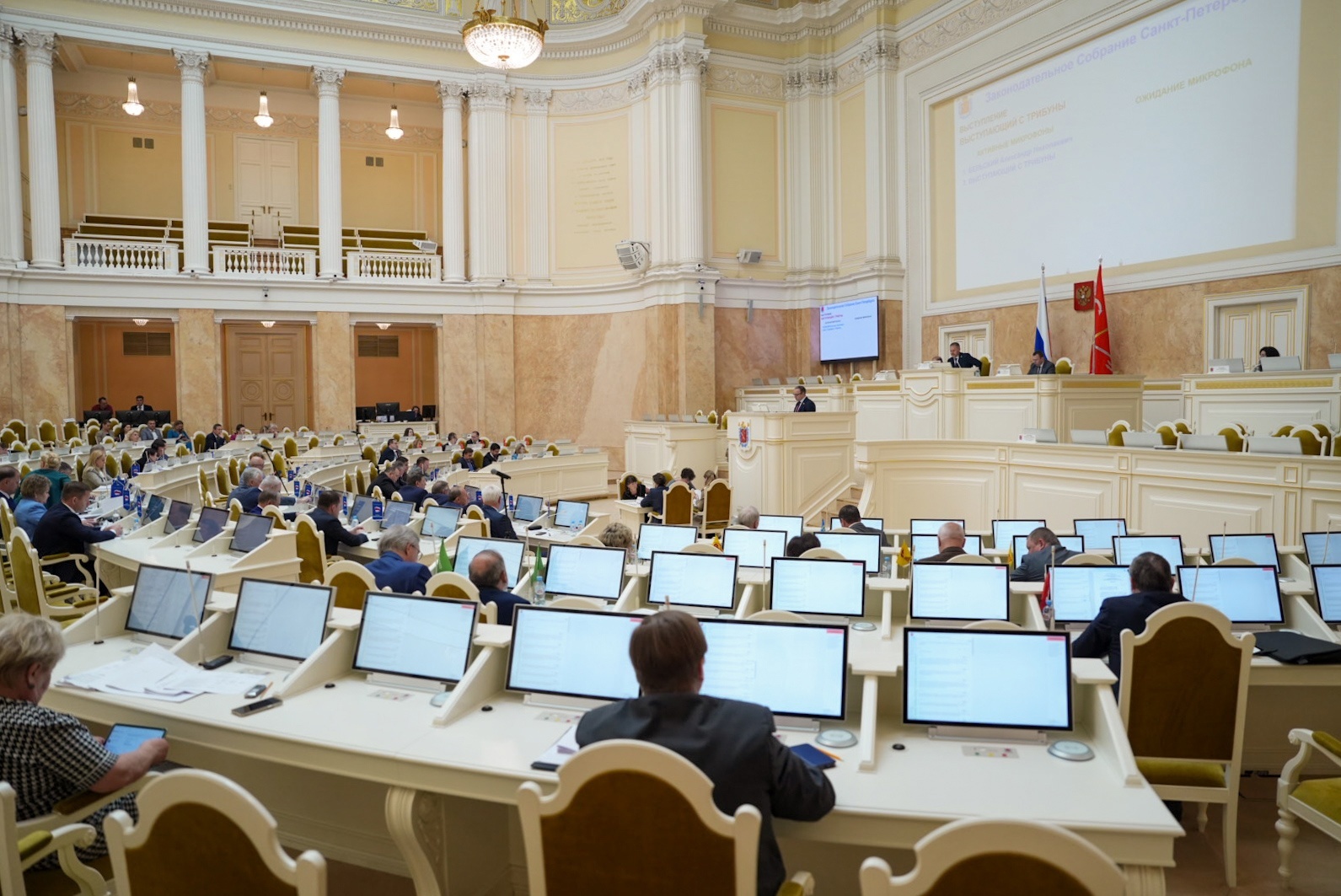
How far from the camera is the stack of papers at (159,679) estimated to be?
3463 mm

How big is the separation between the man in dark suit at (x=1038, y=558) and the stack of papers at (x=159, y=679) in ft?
13.6

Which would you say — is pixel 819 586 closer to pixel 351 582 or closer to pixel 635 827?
pixel 351 582

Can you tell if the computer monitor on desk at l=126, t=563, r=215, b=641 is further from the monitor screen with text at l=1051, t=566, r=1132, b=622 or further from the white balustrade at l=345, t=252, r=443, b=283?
the white balustrade at l=345, t=252, r=443, b=283

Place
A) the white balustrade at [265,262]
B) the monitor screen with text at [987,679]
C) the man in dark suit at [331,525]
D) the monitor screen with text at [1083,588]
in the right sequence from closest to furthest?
the monitor screen with text at [987,679] → the monitor screen with text at [1083,588] → the man in dark suit at [331,525] → the white balustrade at [265,262]

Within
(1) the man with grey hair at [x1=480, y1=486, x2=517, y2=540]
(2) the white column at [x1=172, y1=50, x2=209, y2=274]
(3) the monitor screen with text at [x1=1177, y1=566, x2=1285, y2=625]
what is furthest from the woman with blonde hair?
(3) the monitor screen with text at [x1=1177, y1=566, x2=1285, y2=625]

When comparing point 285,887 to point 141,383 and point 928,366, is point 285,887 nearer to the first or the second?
point 928,366

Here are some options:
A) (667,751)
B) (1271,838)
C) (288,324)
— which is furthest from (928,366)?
(288,324)

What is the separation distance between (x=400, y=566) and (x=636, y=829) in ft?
11.3

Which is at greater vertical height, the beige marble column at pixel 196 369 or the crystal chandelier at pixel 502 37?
the crystal chandelier at pixel 502 37

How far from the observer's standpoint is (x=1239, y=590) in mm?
4531

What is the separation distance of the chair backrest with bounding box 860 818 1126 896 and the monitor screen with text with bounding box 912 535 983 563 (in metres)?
4.77

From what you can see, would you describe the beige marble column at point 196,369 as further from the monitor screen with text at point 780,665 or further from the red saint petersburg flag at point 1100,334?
the monitor screen with text at point 780,665

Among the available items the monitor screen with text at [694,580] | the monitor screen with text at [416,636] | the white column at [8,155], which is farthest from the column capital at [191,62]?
the monitor screen with text at [416,636]

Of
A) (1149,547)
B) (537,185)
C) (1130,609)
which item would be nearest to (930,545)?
(1149,547)
